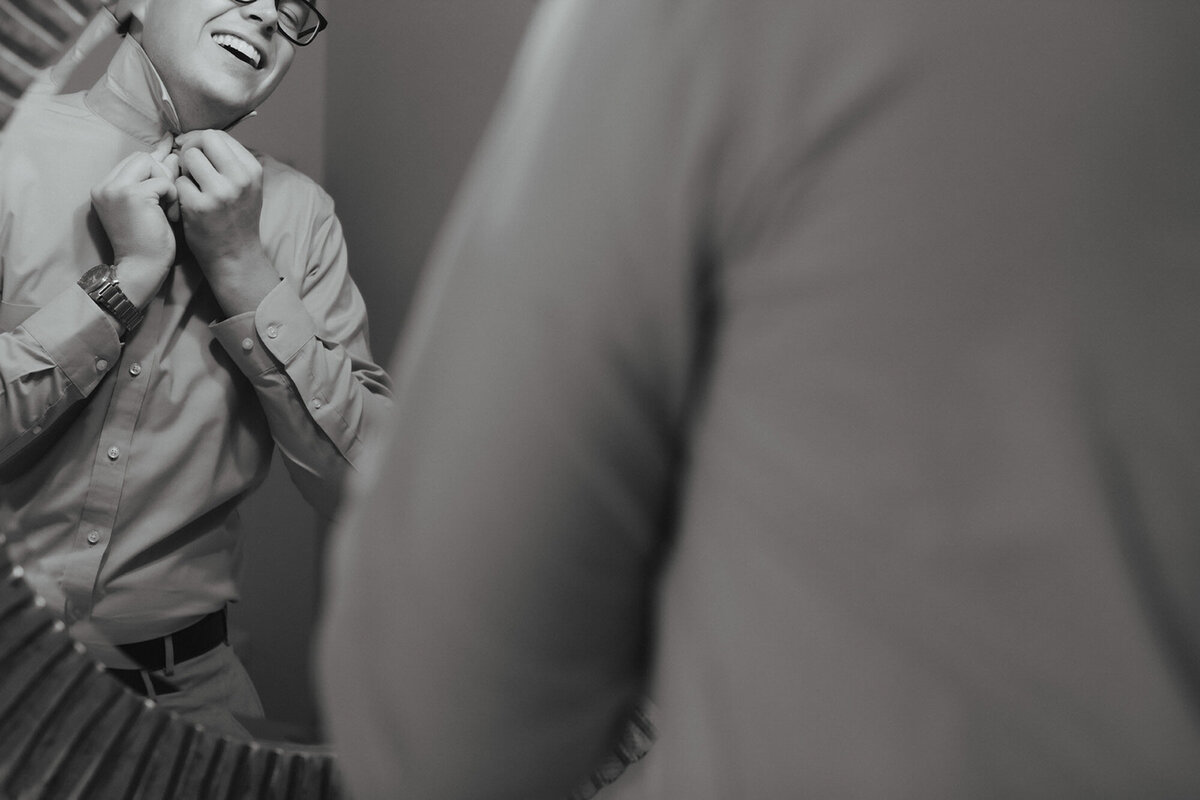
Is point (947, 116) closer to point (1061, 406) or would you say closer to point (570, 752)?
point (1061, 406)

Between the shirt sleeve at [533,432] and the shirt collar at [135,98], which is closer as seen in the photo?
the shirt sleeve at [533,432]

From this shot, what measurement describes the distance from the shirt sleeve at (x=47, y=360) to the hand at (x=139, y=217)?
0.02 meters

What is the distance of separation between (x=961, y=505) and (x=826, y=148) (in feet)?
0.29

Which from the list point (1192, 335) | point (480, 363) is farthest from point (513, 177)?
point (1192, 335)

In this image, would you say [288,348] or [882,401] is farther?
[288,348]

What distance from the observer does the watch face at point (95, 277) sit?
0.47 metres

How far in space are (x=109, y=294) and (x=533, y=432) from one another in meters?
0.34

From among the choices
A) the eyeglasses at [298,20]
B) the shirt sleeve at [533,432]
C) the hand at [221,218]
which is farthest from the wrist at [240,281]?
the shirt sleeve at [533,432]

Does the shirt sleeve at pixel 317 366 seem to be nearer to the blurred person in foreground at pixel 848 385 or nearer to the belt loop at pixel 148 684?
the belt loop at pixel 148 684

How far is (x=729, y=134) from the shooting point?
21 centimetres

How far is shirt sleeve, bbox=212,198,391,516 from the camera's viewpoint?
0.48 meters

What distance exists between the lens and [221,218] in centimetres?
48

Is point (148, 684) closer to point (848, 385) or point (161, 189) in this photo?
point (161, 189)

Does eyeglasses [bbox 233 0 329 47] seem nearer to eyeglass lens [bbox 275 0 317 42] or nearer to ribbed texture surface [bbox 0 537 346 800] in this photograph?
eyeglass lens [bbox 275 0 317 42]
